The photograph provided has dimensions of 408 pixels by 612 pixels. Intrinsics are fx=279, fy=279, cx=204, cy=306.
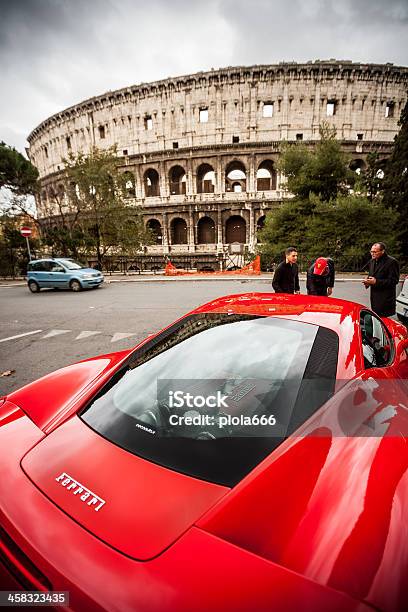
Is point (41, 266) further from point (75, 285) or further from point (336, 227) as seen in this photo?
point (336, 227)

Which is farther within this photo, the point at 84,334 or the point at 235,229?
the point at 235,229

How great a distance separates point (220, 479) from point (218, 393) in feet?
1.96

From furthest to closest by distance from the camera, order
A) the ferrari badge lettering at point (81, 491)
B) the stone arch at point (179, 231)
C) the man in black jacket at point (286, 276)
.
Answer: the stone arch at point (179, 231) < the man in black jacket at point (286, 276) < the ferrari badge lettering at point (81, 491)

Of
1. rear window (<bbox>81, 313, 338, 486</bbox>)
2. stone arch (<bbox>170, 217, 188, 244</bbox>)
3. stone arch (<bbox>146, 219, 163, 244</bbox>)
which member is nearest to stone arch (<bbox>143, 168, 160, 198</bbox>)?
stone arch (<bbox>146, 219, 163, 244</bbox>)

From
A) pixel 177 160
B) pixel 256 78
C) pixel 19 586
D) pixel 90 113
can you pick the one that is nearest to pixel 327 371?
pixel 19 586

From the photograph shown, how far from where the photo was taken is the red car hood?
2.70 ft

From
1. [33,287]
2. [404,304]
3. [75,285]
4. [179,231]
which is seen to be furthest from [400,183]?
[33,287]

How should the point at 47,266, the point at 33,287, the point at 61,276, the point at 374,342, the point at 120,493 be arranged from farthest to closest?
the point at 33,287
the point at 47,266
the point at 61,276
the point at 374,342
the point at 120,493

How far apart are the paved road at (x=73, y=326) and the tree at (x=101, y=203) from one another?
1202 centimetres

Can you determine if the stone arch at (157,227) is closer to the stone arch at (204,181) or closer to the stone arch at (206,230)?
the stone arch at (206,230)

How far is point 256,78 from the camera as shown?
28641mm

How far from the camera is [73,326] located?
6672 millimetres

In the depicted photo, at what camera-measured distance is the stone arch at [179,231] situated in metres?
32.4

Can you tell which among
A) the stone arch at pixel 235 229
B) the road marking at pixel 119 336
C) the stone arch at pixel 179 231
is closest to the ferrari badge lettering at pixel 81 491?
the road marking at pixel 119 336
